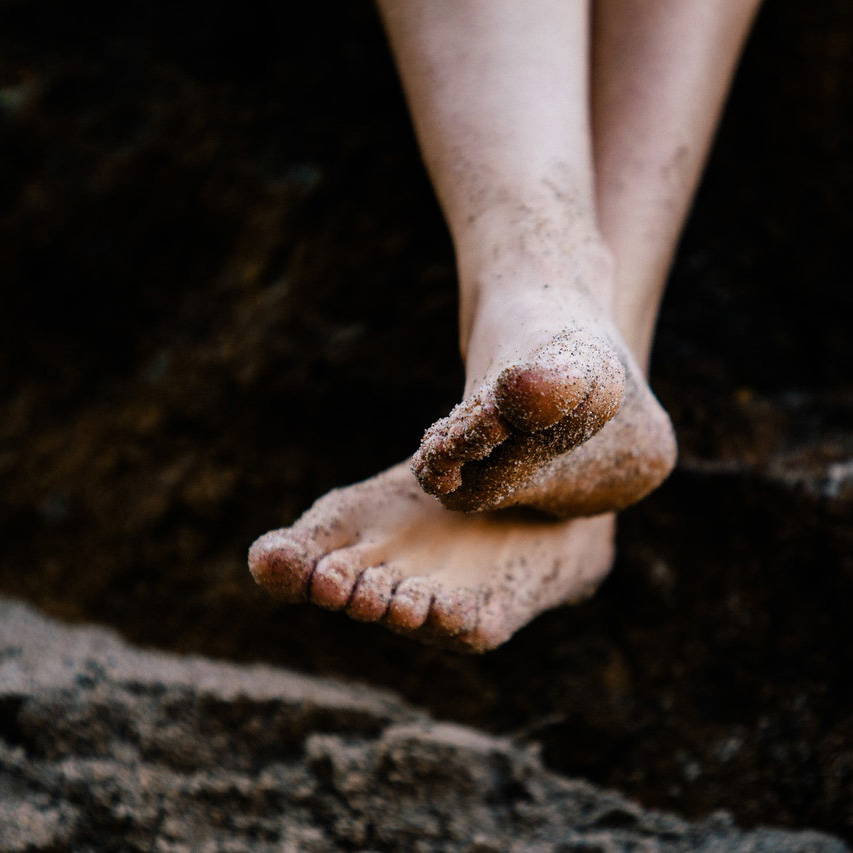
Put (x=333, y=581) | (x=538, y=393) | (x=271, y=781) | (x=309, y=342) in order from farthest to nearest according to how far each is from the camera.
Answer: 1. (x=309, y=342)
2. (x=271, y=781)
3. (x=333, y=581)
4. (x=538, y=393)

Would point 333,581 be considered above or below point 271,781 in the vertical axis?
above

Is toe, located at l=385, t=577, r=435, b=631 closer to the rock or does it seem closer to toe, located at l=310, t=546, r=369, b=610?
toe, located at l=310, t=546, r=369, b=610

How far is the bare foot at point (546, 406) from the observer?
1.67ft

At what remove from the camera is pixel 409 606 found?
60cm

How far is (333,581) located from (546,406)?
21 cm

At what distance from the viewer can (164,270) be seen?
110 cm

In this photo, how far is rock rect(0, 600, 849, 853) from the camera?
2.38 feet

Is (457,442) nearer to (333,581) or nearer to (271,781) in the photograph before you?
(333,581)

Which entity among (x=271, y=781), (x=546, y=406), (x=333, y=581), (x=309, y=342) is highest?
(x=546, y=406)

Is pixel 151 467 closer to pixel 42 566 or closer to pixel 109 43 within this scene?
pixel 42 566

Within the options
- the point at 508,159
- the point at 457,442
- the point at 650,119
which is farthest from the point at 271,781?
the point at 650,119

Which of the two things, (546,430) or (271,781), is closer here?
(546,430)

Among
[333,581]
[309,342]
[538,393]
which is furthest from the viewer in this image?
[309,342]

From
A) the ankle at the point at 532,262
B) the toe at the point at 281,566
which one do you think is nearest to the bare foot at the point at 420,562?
the toe at the point at 281,566
